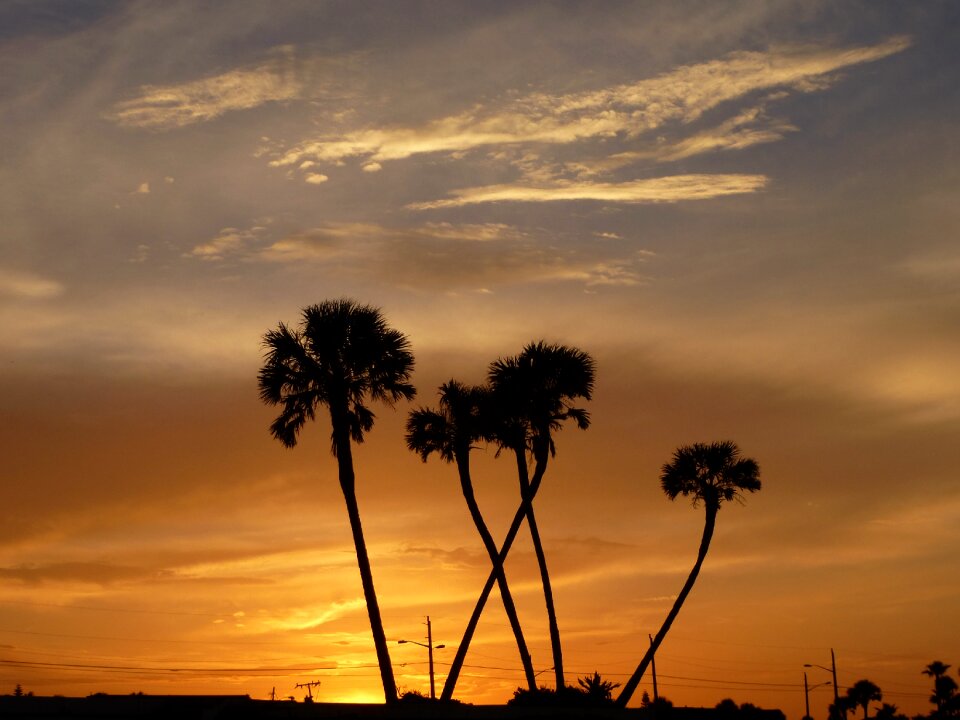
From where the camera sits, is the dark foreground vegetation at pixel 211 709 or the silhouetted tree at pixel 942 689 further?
the silhouetted tree at pixel 942 689

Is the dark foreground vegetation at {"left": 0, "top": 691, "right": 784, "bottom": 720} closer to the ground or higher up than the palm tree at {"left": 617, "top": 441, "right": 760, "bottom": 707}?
closer to the ground

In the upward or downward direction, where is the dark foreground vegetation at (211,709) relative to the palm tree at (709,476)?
downward

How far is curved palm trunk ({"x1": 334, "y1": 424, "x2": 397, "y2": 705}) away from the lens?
4678cm

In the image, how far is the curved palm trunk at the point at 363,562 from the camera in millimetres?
46781

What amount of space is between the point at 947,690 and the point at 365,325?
11863 cm

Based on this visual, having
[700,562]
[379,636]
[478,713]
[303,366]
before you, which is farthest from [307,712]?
[700,562]

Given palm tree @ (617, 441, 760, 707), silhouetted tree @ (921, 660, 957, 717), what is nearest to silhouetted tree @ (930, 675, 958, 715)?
silhouetted tree @ (921, 660, 957, 717)

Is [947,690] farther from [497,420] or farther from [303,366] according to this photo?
[303,366]

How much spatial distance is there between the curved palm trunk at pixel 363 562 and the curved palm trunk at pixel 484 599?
180 inches

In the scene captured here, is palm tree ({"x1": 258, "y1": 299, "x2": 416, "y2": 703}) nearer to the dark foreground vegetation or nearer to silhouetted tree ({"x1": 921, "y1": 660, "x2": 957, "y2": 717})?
the dark foreground vegetation

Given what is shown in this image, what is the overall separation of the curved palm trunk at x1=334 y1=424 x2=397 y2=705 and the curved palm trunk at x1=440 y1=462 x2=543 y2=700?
4.56 m

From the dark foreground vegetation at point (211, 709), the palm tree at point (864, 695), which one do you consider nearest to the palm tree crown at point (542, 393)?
the dark foreground vegetation at point (211, 709)

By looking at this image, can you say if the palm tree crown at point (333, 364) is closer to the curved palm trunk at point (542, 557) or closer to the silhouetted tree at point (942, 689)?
the curved palm trunk at point (542, 557)

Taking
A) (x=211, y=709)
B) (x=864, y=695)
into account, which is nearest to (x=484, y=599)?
(x=211, y=709)
